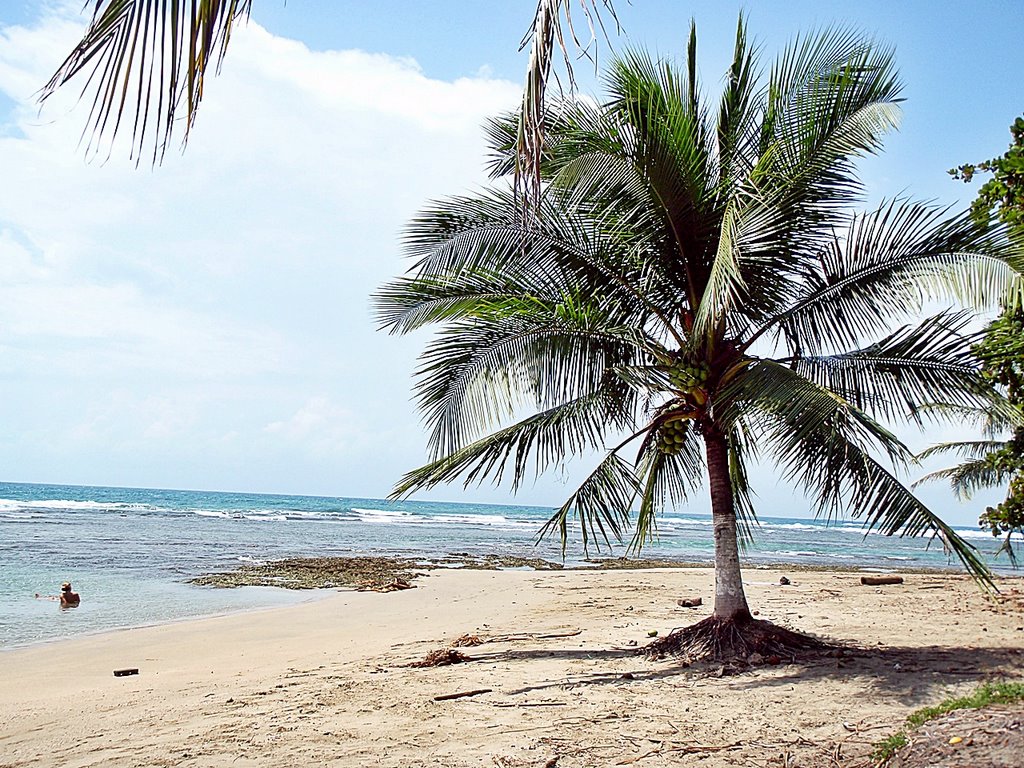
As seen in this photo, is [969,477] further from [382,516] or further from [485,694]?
[382,516]

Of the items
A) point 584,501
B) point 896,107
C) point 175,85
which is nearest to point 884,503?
point 584,501

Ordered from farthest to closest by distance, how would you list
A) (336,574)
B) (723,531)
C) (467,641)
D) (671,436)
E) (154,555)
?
(154,555) < (336,574) < (467,641) < (671,436) < (723,531)

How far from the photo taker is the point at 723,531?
749 centimetres

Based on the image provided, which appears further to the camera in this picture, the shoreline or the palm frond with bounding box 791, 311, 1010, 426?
the shoreline

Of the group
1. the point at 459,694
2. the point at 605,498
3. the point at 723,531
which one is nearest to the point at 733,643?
the point at 723,531

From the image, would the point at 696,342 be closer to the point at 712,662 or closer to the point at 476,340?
the point at 476,340

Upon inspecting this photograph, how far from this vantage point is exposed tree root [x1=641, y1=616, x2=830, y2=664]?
22.9 feet

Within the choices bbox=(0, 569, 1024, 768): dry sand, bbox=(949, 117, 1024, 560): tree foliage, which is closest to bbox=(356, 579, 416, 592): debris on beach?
bbox=(0, 569, 1024, 768): dry sand

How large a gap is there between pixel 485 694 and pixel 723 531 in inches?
106

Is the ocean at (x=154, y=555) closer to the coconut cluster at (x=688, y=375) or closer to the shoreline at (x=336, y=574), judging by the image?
the shoreline at (x=336, y=574)

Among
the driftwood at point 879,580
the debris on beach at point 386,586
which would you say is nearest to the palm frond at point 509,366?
the debris on beach at point 386,586

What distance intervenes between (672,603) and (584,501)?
5.96 m

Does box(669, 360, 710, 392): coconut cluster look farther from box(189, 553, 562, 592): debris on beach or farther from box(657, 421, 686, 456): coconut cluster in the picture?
box(189, 553, 562, 592): debris on beach

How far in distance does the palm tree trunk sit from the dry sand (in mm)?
752
